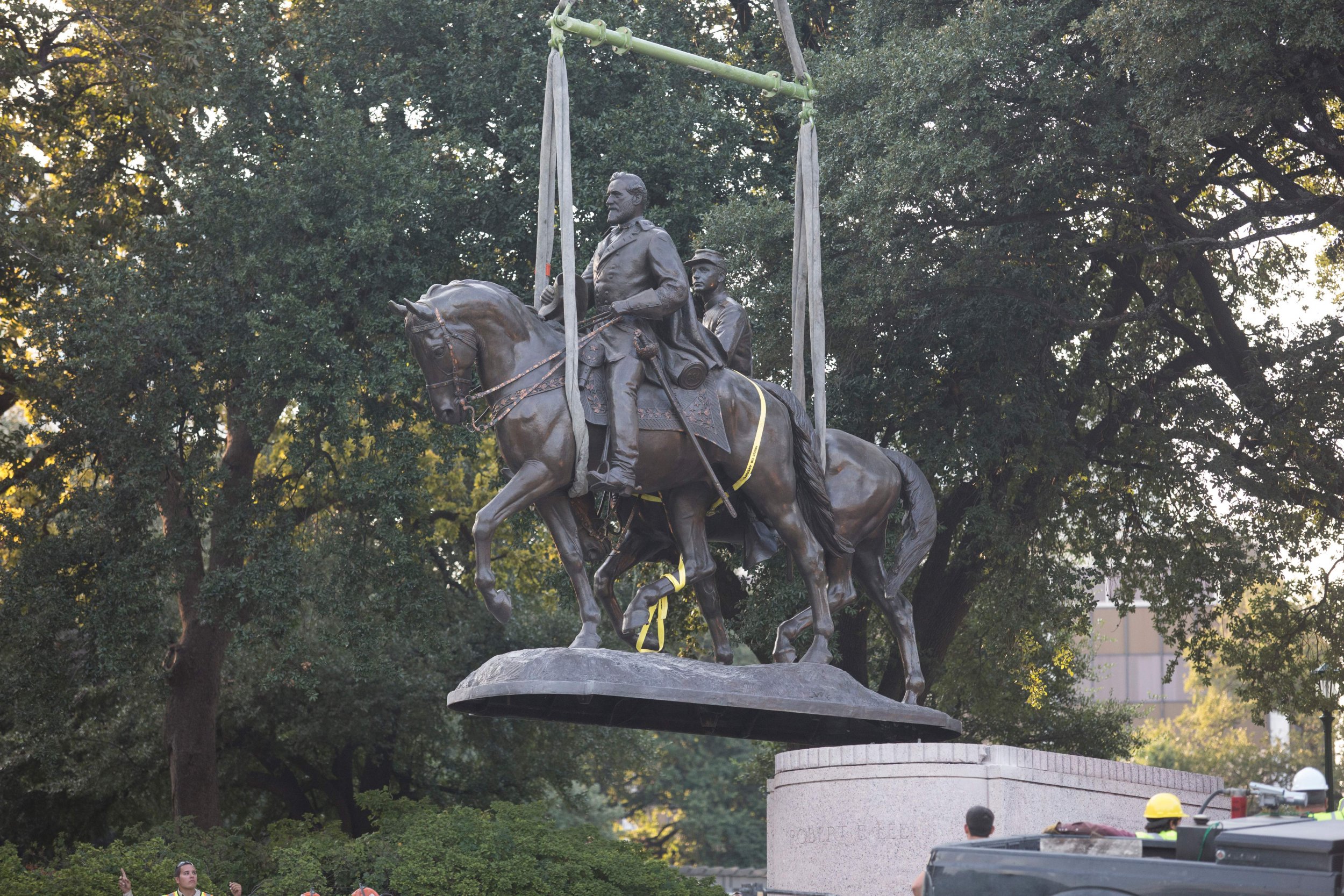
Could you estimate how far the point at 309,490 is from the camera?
789 inches

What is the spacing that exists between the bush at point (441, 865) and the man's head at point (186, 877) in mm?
1913

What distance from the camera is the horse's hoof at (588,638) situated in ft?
32.1

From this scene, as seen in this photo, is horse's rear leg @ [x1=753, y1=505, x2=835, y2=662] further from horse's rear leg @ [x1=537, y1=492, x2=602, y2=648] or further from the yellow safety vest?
the yellow safety vest

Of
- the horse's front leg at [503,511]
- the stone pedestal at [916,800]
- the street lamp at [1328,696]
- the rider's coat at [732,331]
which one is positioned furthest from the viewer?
the street lamp at [1328,696]

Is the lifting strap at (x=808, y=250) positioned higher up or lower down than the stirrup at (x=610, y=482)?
higher up

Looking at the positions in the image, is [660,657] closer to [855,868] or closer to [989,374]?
[855,868]

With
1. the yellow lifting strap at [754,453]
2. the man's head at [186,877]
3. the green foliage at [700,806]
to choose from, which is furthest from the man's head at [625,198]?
the green foliage at [700,806]

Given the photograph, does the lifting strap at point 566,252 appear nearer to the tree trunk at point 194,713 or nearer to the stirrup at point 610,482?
the stirrup at point 610,482

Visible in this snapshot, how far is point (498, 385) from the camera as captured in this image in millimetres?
9961

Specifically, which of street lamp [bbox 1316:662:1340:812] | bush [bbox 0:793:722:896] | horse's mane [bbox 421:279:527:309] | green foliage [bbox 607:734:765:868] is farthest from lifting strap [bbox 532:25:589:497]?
green foliage [bbox 607:734:765:868]

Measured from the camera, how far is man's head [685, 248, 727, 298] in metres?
→ 11.7

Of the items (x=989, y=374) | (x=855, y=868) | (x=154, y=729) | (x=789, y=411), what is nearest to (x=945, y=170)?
(x=989, y=374)

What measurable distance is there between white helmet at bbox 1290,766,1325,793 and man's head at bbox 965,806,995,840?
200cm

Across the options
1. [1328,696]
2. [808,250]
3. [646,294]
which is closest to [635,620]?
[646,294]
